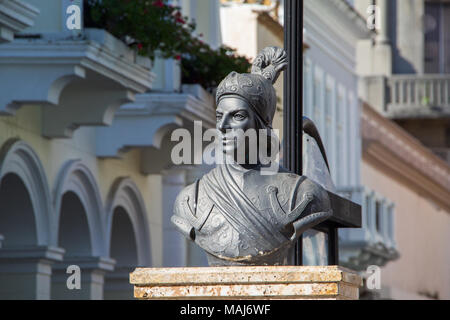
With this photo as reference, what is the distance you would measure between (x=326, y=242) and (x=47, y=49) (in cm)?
507

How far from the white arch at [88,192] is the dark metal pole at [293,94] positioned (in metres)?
7.40

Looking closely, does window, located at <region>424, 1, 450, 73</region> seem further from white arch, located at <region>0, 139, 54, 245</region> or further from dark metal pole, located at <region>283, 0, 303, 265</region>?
Answer: dark metal pole, located at <region>283, 0, 303, 265</region>

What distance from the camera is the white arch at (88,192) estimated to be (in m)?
14.1

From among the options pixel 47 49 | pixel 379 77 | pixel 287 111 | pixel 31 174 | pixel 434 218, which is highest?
pixel 379 77

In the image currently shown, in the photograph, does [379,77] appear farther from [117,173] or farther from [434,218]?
[117,173]

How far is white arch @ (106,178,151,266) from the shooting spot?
16.3 metres

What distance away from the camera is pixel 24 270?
13.0 metres

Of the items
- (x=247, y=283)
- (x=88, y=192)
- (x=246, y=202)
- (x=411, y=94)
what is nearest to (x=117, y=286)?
(x=88, y=192)

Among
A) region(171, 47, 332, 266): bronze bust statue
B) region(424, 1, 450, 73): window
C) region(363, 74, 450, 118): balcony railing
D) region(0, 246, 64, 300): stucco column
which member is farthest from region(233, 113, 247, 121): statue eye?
region(424, 1, 450, 73): window

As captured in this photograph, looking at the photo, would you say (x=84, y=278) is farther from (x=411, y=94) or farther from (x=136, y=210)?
(x=411, y=94)

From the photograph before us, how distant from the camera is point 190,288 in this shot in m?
5.61

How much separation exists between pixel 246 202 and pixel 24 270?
7.28 meters

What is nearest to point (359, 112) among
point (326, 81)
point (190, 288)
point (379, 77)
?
point (326, 81)

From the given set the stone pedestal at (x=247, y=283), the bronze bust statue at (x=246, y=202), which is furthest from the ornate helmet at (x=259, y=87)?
the stone pedestal at (x=247, y=283)
